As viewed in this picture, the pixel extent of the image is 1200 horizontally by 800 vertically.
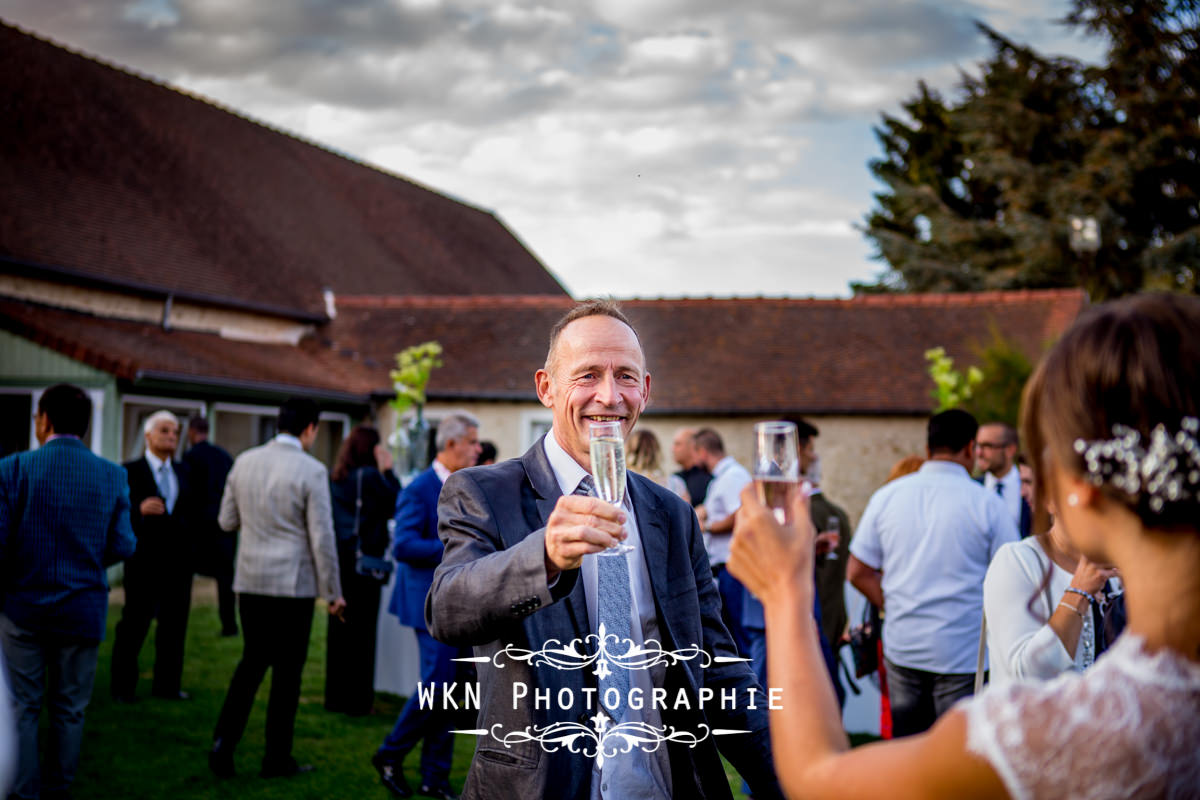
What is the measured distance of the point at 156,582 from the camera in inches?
354

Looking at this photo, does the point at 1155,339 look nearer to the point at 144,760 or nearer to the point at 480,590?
the point at 480,590

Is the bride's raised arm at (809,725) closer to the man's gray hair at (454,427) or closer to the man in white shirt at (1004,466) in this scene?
the man's gray hair at (454,427)

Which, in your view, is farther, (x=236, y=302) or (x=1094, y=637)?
(x=236, y=302)

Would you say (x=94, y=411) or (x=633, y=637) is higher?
(x=94, y=411)

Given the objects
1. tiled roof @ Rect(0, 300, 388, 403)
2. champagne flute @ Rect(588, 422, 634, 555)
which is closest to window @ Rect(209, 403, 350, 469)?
tiled roof @ Rect(0, 300, 388, 403)

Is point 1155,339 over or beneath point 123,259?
beneath

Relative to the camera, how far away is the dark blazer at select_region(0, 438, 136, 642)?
5590 millimetres

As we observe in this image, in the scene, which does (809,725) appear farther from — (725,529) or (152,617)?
(152,617)

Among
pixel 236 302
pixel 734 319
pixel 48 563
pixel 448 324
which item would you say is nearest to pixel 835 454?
pixel 734 319

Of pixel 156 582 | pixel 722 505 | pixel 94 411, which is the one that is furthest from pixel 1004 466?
pixel 94 411

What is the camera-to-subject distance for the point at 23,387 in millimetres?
16297

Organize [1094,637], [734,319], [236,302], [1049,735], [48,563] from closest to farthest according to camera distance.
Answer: [1049,735] → [1094,637] → [48,563] → [236,302] → [734,319]

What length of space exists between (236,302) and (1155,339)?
71.4 ft

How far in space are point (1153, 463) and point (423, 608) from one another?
5277 millimetres
